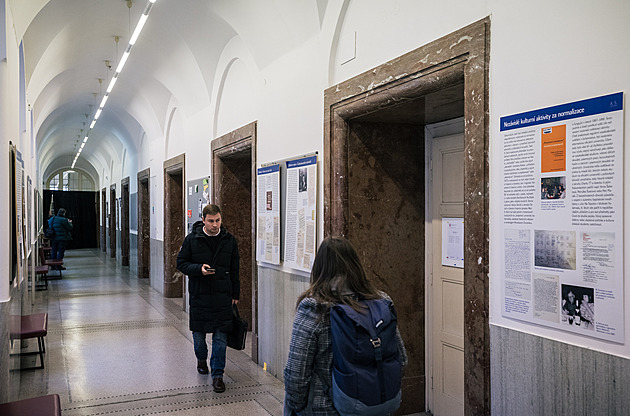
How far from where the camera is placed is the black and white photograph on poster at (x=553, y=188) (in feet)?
7.70

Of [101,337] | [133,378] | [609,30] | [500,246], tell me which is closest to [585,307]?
[500,246]

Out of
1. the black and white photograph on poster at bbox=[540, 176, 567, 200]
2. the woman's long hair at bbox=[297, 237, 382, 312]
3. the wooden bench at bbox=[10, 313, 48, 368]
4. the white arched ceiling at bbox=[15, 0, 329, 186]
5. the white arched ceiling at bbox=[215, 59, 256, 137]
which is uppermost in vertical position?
the white arched ceiling at bbox=[15, 0, 329, 186]

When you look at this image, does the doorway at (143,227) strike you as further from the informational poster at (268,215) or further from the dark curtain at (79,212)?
the dark curtain at (79,212)

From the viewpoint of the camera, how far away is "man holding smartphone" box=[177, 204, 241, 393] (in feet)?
16.4

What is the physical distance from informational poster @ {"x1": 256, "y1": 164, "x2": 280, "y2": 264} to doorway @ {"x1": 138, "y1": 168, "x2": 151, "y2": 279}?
8.45 m

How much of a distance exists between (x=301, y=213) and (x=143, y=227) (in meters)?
9.82

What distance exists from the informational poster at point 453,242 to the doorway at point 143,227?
10.6 meters

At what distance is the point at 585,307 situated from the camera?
2.24m

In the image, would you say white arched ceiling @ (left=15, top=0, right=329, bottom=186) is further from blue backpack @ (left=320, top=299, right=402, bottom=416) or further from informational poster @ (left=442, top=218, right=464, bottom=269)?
blue backpack @ (left=320, top=299, right=402, bottom=416)

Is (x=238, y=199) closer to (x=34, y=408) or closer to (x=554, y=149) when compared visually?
(x=34, y=408)

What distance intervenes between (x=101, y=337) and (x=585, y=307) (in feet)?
21.4

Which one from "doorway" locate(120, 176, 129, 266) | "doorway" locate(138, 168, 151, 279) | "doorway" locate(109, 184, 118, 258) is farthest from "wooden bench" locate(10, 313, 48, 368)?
"doorway" locate(109, 184, 118, 258)

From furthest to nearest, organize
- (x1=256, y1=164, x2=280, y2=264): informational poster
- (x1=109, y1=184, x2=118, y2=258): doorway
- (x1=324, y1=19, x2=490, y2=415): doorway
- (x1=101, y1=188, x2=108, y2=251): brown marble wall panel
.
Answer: (x1=101, y1=188, x2=108, y2=251): brown marble wall panel
(x1=109, y1=184, x2=118, y2=258): doorway
(x1=256, y1=164, x2=280, y2=264): informational poster
(x1=324, y1=19, x2=490, y2=415): doorway

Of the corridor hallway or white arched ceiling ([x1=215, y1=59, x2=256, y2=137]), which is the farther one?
white arched ceiling ([x1=215, y1=59, x2=256, y2=137])
